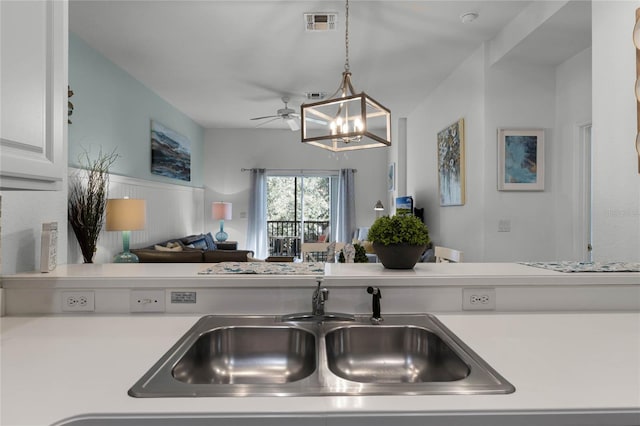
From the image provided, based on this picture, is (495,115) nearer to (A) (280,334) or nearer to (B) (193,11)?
(B) (193,11)

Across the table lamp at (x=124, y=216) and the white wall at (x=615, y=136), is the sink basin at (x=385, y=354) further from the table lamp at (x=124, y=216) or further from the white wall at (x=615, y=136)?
the table lamp at (x=124, y=216)

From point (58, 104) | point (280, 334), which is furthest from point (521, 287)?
point (58, 104)

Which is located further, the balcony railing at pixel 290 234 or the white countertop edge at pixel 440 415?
the balcony railing at pixel 290 234

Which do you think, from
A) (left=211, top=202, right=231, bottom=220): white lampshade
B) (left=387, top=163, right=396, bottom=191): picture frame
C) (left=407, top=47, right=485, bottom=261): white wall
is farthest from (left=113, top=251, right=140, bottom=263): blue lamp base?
(left=387, top=163, right=396, bottom=191): picture frame

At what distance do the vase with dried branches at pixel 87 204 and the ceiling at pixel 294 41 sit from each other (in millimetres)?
1220

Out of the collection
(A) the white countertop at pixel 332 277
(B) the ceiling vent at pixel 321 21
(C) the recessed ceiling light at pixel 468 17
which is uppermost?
(C) the recessed ceiling light at pixel 468 17

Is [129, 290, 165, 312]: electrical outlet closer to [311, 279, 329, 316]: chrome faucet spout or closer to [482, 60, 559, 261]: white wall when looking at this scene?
[311, 279, 329, 316]: chrome faucet spout

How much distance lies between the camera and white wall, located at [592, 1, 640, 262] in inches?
78.5

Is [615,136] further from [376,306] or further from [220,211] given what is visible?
[220,211]

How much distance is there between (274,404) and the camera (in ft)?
2.46

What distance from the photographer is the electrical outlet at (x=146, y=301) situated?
4.42 ft

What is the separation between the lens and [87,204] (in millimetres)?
3332

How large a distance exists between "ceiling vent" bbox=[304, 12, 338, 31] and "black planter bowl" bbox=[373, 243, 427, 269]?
7.58 feet

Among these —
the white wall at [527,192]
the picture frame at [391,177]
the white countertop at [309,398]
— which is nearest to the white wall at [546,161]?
the white wall at [527,192]
